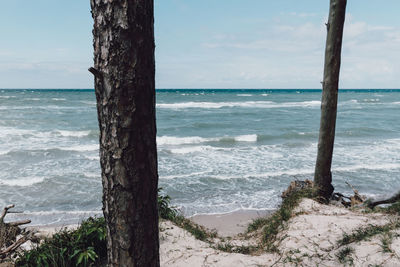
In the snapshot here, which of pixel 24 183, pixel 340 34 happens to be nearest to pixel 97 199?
pixel 24 183

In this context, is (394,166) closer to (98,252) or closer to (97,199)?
(97,199)

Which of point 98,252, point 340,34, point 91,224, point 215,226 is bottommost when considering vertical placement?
point 215,226

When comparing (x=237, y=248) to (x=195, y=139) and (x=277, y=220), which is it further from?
(x=195, y=139)

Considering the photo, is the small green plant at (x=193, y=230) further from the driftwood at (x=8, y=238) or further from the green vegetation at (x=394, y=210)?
the green vegetation at (x=394, y=210)

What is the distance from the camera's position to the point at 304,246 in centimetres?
391

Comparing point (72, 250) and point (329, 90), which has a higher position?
point (329, 90)

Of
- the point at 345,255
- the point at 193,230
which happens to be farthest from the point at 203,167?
the point at 345,255

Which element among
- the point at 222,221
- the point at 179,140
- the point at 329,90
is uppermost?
the point at 329,90

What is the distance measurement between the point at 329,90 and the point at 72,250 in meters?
4.63

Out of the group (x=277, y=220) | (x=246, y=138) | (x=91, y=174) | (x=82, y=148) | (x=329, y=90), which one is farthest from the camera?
(x=246, y=138)

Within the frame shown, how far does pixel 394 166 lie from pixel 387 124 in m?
13.5

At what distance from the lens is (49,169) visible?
1095 centimetres

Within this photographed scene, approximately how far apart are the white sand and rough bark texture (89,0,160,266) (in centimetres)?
234

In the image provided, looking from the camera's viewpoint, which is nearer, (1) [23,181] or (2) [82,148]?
(1) [23,181]
